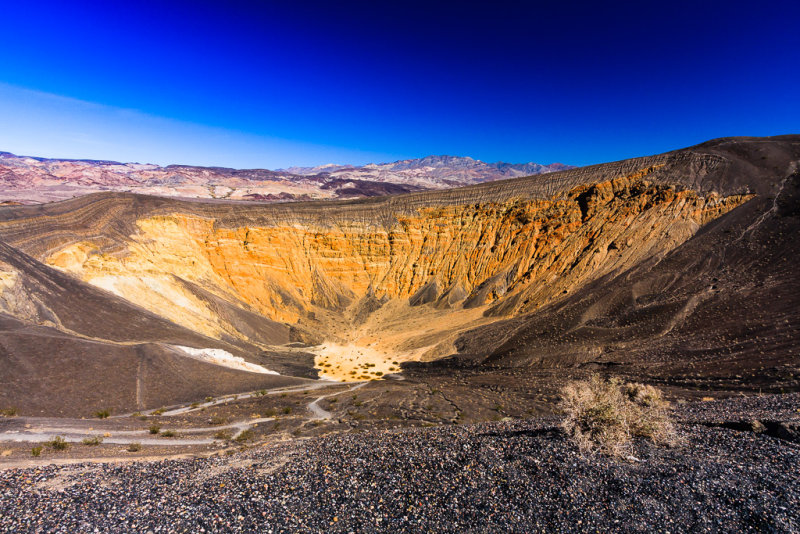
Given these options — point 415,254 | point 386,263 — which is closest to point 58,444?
point 386,263

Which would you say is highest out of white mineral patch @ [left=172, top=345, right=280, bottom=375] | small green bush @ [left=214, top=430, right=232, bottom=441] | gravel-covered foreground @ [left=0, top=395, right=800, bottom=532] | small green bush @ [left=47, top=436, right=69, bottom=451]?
gravel-covered foreground @ [left=0, top=395, right=800, bottom=532]

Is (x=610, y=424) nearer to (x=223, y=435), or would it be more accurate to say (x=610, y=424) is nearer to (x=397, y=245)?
(x=223, y=435)

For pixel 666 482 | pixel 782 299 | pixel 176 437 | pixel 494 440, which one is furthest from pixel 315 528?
pixel 782 299

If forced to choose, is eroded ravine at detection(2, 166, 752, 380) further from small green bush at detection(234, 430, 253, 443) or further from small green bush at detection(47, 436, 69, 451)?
small green bush at detection(47, 436, 69, 451)

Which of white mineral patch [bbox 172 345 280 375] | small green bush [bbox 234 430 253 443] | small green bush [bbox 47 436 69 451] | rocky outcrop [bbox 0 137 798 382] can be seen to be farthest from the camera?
rocky outcrop [bbox 0 137 798 382]

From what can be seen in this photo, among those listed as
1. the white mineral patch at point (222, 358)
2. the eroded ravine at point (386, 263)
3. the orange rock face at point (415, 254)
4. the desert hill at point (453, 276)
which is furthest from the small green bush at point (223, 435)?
the orange rock face at point (415, 254)

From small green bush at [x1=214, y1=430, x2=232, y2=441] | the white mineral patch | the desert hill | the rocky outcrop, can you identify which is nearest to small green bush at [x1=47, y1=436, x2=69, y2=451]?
small green bush at [x1=214, y1=430, x2=232, y2=441]

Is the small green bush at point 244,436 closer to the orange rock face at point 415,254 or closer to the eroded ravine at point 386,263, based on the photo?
the eroded ravine at point 386,263
